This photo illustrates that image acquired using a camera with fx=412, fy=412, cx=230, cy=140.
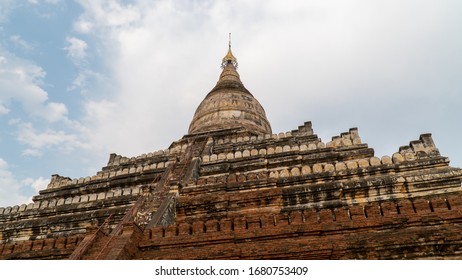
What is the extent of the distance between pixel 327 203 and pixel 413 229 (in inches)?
120

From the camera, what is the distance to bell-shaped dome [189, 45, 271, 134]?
2150 centimetres

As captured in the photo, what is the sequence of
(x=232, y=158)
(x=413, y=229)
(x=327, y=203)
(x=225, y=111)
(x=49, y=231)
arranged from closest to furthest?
(x=413, y=229) < (x=327, y=203) < (x=49, y=231) < (x=232, y=158) < (x=225, y=111)

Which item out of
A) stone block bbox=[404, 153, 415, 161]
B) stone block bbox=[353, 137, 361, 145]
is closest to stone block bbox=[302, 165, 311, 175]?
stone block bbox=[404, 153, 415, 161]

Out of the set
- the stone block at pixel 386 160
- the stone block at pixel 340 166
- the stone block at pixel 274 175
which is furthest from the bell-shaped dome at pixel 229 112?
the stone block at pixel 386 160

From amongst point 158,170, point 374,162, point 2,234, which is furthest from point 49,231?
point 374,162

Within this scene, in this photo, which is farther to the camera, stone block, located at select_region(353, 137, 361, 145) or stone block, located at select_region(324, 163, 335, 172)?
stone block, located at select_region(353, 137, 361, 145)

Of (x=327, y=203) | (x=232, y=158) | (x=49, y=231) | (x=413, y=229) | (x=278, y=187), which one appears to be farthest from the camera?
(x=232, y=158)

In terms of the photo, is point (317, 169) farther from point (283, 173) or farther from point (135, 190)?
point (135, 190)

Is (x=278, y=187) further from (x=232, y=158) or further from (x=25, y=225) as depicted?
(x=25, y=225)

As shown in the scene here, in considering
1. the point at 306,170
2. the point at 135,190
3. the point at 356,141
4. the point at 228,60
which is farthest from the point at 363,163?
the point at 228,60

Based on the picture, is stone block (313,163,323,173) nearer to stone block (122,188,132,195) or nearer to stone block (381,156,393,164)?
stone block (381,156,393,164)

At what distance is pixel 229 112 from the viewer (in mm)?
22156

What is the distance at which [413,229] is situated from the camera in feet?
25.0

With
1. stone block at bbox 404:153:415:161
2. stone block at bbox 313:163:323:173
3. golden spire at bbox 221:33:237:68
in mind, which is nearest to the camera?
stone block at bbox 404:153:415:161
